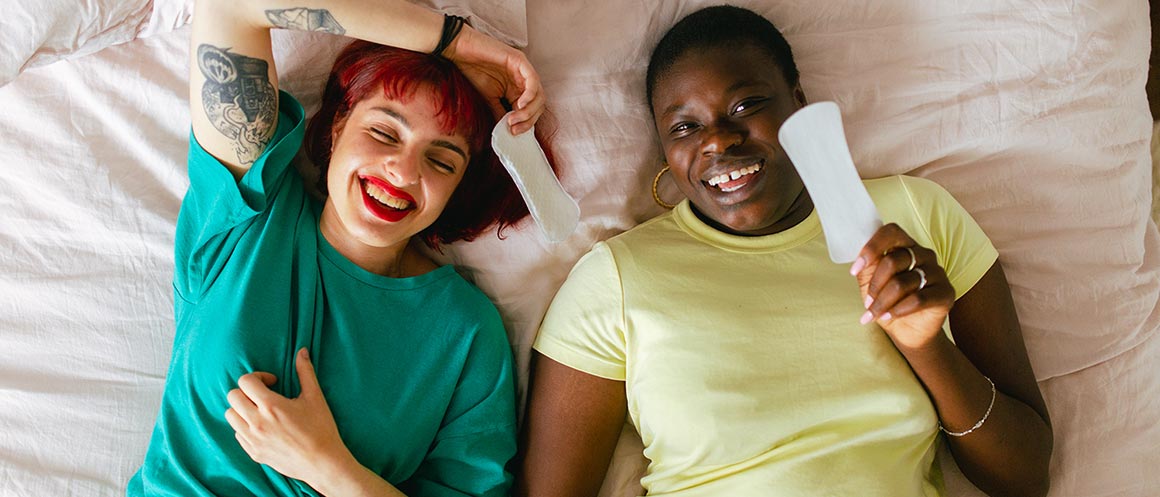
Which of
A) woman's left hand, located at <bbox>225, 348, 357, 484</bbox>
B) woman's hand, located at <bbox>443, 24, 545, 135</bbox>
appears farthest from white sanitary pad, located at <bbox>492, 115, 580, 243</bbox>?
woman's left hand, located at <bbox>225, 348, 357, 484</bbox>

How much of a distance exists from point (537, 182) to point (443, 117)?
0.19 meters

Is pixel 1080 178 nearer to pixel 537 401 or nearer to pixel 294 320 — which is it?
pixel 537 401

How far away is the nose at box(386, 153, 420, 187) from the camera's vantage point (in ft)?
4.90

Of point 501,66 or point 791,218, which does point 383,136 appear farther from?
point 791,218

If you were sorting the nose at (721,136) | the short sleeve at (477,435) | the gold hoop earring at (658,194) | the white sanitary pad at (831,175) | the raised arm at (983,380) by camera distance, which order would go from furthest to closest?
the gold hoop earring at (658,194), the short sleeve at (477,435), the nose at (721,136), the raised arm at (983,380), the white sanitary pad at (831,175)

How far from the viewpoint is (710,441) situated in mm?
1521

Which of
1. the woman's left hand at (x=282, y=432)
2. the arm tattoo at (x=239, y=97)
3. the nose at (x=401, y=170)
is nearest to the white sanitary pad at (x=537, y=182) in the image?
the nose at (x=401, y=170)

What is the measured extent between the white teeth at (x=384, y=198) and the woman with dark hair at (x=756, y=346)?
1.08 feet

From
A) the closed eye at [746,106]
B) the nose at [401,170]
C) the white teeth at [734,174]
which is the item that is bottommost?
the white teeth at [734,174]

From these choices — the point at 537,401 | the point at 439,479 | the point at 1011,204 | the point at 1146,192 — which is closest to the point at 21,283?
the point at 439,479

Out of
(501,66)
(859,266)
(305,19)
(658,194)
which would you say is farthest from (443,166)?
(859,266)

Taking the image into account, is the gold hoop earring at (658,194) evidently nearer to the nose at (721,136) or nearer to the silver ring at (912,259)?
the nose at (721,136)

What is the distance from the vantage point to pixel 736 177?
4.97 ft

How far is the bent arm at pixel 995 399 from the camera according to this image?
4.92 ft
